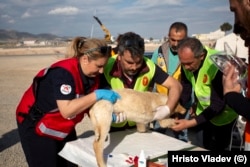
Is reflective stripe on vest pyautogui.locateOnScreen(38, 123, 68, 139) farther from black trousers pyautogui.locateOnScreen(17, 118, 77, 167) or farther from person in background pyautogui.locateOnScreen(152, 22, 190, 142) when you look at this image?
person in background pyautogui.locateOnScreen(152, 22, 190, 142)

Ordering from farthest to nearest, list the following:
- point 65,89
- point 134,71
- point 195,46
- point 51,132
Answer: point 195,46 < point 134,71 < point 51,132 < point 65,89

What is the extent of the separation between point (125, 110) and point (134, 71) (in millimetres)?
489

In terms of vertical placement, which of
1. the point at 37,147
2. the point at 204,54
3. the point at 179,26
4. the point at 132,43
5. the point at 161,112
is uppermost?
the point at 179,26

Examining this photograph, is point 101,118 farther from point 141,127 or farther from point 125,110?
point 141,127

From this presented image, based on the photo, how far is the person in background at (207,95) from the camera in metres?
2.89

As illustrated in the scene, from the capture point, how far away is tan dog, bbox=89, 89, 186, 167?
223 centimetres

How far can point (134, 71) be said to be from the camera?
2.71m

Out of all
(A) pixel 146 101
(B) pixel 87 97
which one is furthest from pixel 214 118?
(B) pixel 87 97

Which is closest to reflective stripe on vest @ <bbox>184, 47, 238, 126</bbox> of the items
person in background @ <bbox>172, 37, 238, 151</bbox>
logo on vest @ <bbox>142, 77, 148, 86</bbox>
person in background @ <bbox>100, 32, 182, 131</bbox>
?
person in background @ <bbox>172, 37, 238, 151</bbox>

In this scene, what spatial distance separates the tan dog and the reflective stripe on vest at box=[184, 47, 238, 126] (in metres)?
0.57

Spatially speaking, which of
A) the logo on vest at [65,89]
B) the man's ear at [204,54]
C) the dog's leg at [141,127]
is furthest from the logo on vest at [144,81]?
the logo on vest at [65,89]

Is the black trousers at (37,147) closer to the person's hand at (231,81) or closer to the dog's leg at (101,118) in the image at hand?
the dog's leg at (101,118)

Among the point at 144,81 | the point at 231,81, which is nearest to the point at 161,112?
the point at 144,81

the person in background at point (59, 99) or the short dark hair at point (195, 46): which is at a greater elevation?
the short dark hair at point (195, 46)
